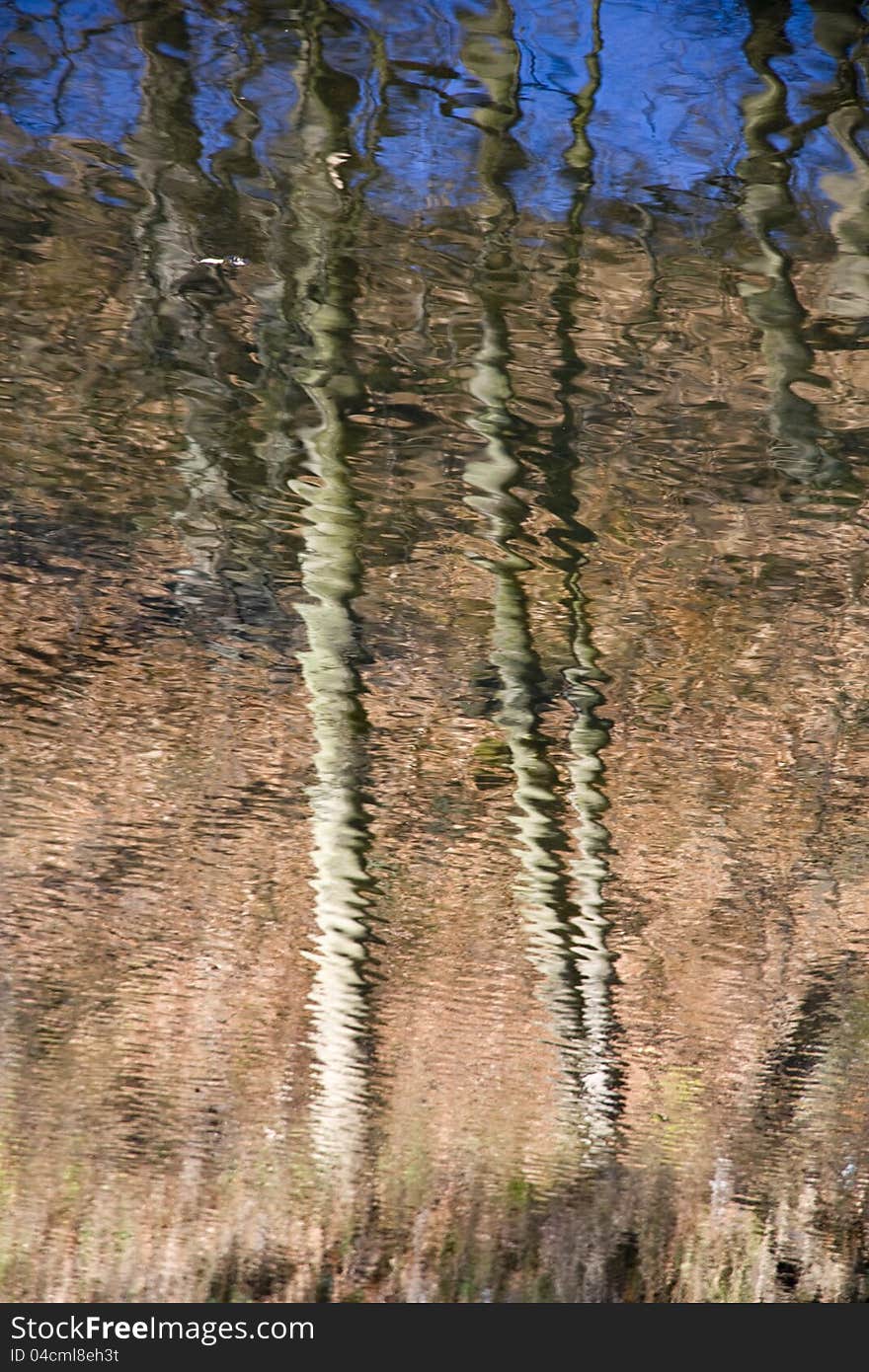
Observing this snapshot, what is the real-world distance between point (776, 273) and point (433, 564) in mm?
950

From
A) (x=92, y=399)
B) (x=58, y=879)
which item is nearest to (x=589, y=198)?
(x=92, y=399)

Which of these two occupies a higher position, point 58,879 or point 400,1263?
point 58,879

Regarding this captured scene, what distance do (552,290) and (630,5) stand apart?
0.41 meters

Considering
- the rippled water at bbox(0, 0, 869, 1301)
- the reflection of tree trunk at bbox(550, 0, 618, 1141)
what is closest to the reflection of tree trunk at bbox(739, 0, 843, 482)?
the rippled water at bbox(0, 0, 869, 1301)

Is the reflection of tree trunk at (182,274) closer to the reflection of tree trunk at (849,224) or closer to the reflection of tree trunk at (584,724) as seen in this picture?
the reflection of tree trunk at (584,724)

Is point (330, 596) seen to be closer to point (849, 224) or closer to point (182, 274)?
point (182, 274)

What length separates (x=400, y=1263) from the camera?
773cm

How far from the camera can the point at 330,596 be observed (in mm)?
2525

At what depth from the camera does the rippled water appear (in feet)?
5.06

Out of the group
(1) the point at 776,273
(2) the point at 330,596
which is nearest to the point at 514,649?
(2) the point at 330,596

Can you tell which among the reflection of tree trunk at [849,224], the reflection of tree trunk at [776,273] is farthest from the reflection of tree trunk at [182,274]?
the reflection of tree trunk at [849,224]

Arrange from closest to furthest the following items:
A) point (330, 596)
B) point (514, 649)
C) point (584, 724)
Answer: point (330, 596) < point (514, 649) < point (584, 724)

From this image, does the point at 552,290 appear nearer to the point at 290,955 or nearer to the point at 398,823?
the point at 398,823
